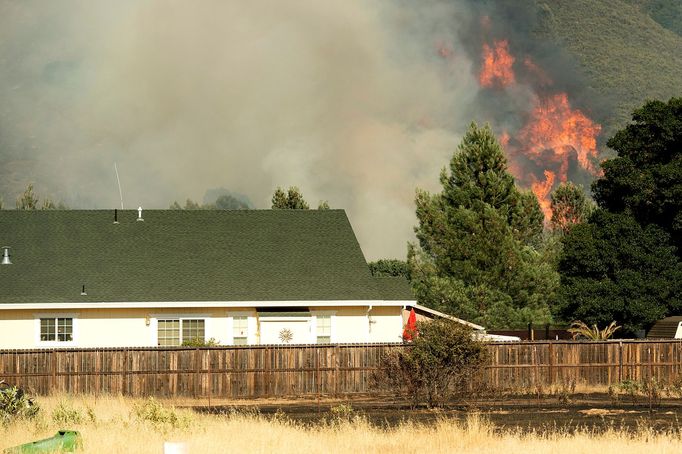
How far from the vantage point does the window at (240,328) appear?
47.9m

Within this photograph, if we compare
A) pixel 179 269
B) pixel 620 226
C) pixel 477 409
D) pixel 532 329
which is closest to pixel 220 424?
pixel 477 409

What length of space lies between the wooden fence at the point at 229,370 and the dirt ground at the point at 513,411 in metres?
1.20

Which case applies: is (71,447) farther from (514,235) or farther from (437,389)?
(514,235)

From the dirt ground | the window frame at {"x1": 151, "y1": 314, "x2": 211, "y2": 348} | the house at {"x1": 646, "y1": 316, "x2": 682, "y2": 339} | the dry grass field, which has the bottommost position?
the dirt ground

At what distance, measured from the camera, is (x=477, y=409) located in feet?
125

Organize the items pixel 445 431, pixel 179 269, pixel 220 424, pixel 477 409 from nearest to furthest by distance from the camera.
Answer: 1. pixel 445 431
2. pixel 220 424
3. pixel 477 409
4. pixel 179 269

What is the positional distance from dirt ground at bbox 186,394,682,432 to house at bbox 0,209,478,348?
548 cm

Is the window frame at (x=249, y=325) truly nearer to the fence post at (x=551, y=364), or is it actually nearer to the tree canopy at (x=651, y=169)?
the fence post at (x=551, y=364)

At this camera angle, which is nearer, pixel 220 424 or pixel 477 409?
pixel 220 424

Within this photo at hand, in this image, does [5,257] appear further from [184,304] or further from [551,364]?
[551,364]

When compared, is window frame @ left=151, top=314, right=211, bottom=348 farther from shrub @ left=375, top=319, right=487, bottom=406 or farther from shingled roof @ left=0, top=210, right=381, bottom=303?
shrub @ left=375, top=319, right=487, bottom=406

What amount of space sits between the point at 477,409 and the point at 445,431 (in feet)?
33.8

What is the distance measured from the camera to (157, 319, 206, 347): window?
47.3m

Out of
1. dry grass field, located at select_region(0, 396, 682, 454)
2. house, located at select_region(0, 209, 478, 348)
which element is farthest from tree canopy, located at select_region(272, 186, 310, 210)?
dry grass field, located at select_region(0, 396, 682, 454)
